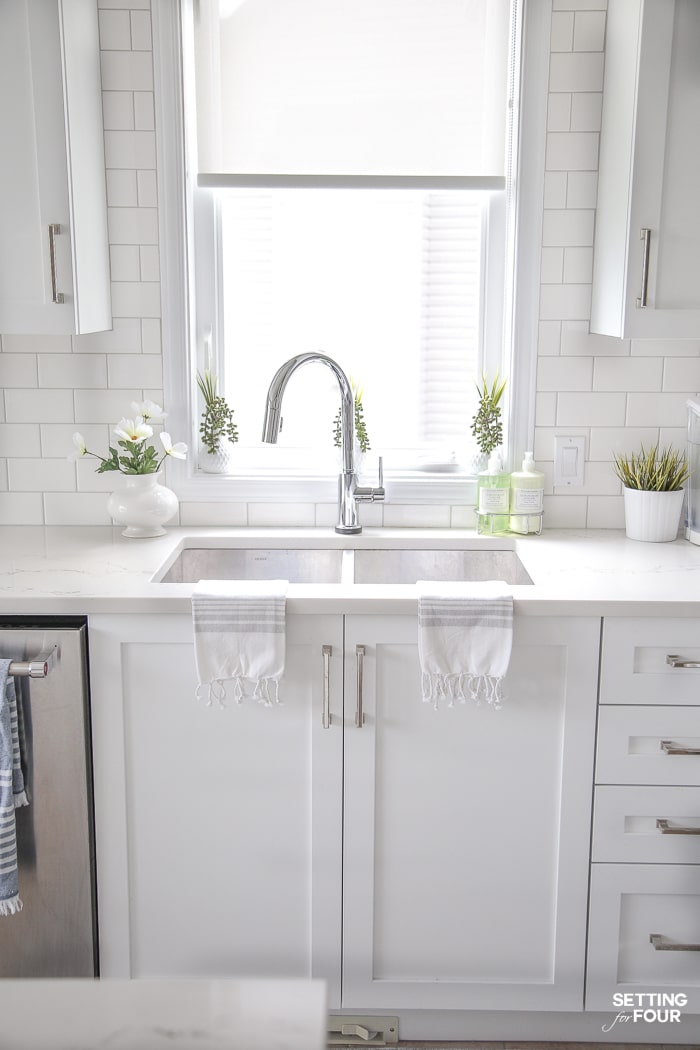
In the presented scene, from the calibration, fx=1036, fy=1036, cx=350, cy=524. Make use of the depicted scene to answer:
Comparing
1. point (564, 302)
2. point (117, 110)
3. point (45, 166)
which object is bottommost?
point (564, 302)

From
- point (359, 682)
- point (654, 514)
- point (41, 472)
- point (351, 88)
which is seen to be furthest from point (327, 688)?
point (351, 88)

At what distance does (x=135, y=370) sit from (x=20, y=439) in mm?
346

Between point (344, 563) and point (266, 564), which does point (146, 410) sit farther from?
point (344, 563)

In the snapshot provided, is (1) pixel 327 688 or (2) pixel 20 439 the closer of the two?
(1) pixel 327 688

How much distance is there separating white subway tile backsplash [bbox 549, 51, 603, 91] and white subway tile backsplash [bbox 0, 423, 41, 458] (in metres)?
1.52

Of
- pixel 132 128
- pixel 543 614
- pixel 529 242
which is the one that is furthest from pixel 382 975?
pixel 132 128

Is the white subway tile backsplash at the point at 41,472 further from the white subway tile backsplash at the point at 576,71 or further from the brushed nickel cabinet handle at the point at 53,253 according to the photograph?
the white subway tile backsplash at the point at 576,71

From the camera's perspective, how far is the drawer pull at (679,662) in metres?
2.02

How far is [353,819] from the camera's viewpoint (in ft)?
6.91

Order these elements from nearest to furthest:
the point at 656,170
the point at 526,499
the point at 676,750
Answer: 1. the point at 676,750
2. the point at 656,170
3. the point at 526,499

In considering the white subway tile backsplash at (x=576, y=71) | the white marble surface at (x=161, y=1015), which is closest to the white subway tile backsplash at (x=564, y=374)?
the white subway tile backsplash at (x=576, y=71)

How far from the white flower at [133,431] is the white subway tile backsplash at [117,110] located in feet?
2.30

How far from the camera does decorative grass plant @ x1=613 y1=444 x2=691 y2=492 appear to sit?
2.51 m

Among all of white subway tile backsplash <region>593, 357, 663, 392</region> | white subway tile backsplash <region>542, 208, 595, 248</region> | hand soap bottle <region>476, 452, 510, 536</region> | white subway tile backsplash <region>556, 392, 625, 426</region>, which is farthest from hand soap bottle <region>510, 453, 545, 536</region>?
white subway tile backsplash <region>542, 208, 595, 248</region>
